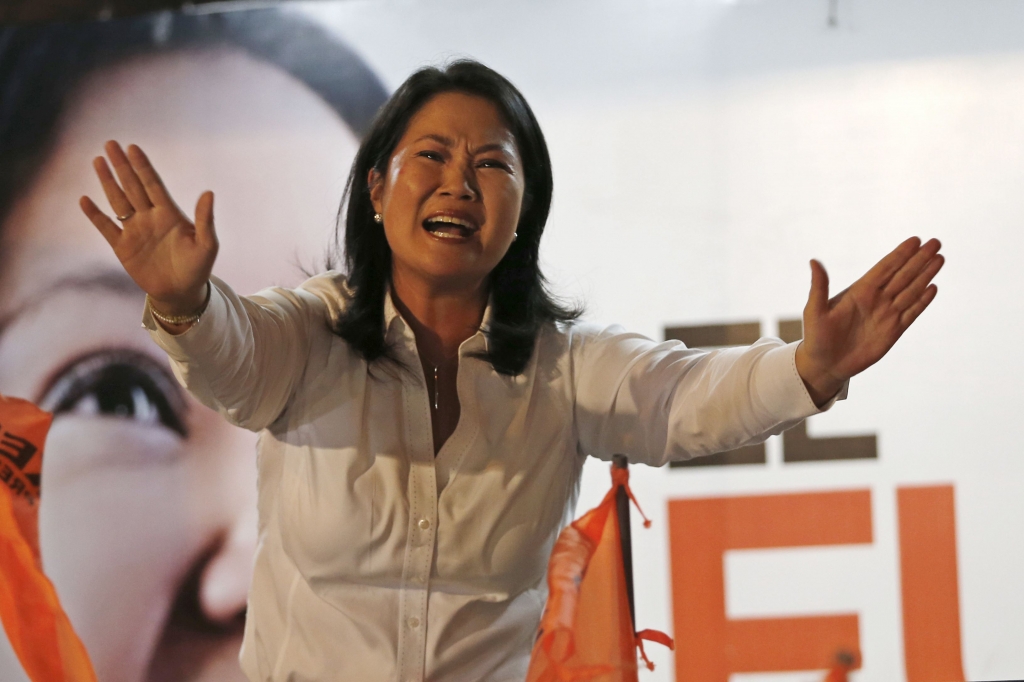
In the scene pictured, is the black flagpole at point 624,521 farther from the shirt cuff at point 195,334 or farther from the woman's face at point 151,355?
the woman's face at point 151,355

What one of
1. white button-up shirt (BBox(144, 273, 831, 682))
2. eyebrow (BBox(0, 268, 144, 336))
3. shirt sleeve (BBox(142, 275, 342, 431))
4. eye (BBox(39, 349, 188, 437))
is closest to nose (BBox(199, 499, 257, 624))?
eye (BBox(39, 349, 188, 437))

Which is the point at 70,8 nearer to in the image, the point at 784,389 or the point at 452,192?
the point at 452,192

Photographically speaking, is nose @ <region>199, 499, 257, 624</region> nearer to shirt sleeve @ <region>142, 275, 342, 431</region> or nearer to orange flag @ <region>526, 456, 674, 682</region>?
shirt sleeve @ <region>142, 275, 342, 431</region>

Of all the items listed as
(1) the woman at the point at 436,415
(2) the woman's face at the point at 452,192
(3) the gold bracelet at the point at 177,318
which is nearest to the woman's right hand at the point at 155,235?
(3) the gold bracelet at the point at 177,318

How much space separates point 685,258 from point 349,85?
1054 mm

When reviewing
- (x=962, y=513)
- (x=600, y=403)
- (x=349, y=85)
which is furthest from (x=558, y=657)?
(x=349, y=85)

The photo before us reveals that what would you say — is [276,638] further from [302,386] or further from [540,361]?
[540,361]

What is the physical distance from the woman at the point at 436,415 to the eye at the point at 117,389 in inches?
45.0

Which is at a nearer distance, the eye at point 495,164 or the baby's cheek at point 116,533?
the eye at point 495,164

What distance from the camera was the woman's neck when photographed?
145cm

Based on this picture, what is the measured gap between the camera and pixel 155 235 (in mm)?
1034

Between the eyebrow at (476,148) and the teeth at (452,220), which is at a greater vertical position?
the eyebrow at (476,148)

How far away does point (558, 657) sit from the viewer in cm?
110

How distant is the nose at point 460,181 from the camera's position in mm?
1318
